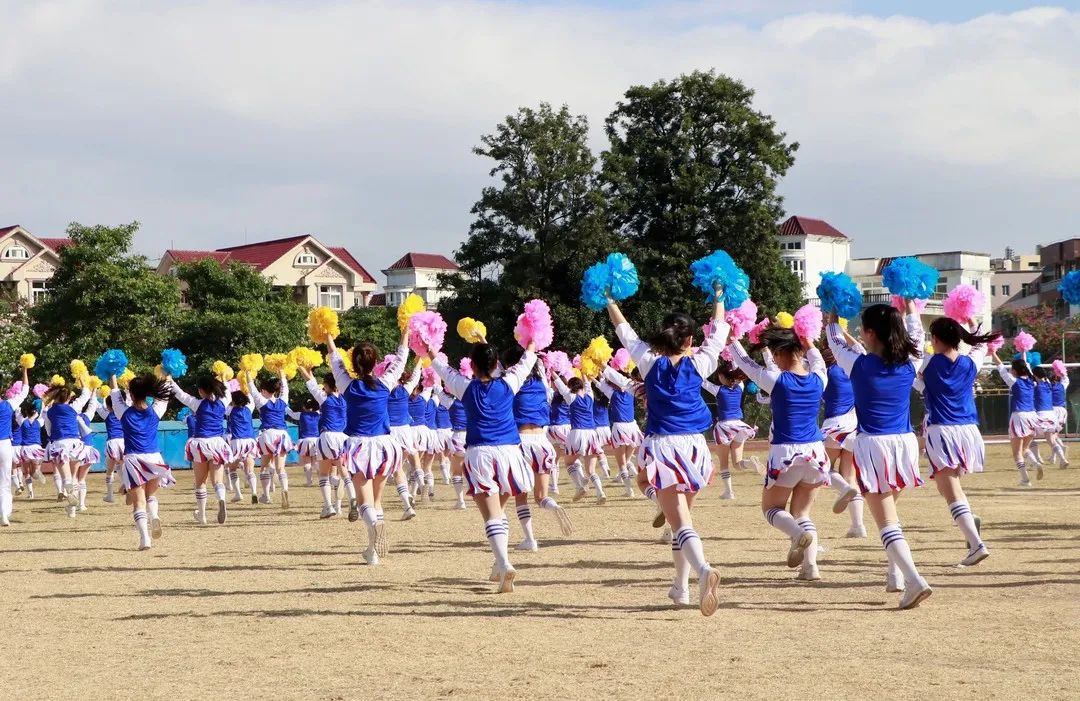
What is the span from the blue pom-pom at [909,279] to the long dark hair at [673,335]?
5.08 ft

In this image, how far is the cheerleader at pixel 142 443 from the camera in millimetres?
13891

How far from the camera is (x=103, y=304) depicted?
4550 cm

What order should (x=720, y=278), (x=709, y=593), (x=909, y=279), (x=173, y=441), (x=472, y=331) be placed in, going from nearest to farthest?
(x=709, y=593) < (x=720, y=278) < (x=909, y=279) < (x=472, y=331) < (x=173, y=441)

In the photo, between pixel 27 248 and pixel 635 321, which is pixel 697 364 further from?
pixel 27 248

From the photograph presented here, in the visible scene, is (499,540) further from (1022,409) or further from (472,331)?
(1022,409)

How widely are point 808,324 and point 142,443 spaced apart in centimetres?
743

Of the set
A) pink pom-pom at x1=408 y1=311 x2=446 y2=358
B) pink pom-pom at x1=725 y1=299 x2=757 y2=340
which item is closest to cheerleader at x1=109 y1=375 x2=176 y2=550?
pink pom-pom at x1=408 y1=311 x2=446 y2=358

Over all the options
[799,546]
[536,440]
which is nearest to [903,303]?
[799,546]

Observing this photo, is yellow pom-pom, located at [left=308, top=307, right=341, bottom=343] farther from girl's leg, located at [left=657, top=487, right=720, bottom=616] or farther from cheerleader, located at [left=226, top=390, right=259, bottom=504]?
cheerleader, located at [left=226, top=390, right=259, bottom=504]

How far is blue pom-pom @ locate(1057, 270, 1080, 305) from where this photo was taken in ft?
45.8

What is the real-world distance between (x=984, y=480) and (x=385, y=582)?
15.6m

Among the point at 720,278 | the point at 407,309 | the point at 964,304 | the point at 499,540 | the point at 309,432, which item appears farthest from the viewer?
the point at 309,432

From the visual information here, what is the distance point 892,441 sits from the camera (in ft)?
29.5

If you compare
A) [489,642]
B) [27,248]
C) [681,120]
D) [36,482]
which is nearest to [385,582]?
[489,642]
